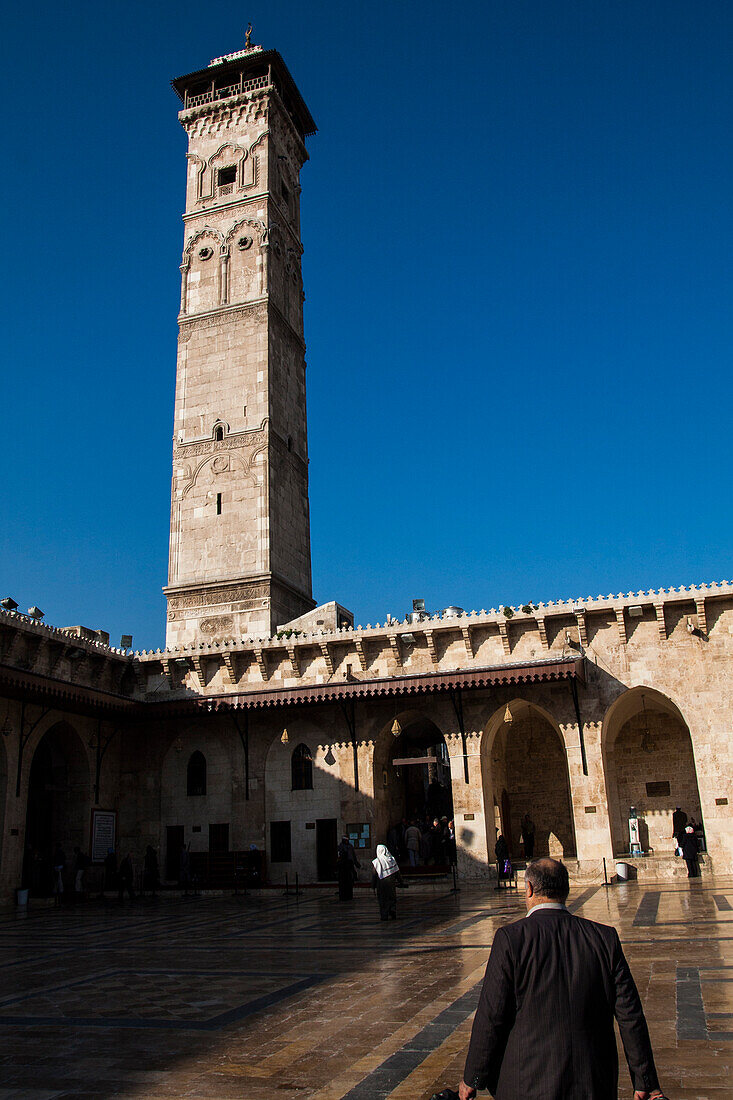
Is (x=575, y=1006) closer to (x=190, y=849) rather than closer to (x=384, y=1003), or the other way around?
(x=384, y=1003)

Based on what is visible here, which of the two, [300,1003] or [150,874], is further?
[150,874]

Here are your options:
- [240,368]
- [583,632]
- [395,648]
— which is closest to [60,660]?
[395,648]

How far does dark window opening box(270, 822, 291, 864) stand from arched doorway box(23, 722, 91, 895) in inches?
211

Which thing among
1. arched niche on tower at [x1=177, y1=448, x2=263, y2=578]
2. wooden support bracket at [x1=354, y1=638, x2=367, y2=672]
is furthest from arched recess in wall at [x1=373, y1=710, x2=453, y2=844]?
arched niche on tower at [x1=177, y1=448, x2=263, y2=578]

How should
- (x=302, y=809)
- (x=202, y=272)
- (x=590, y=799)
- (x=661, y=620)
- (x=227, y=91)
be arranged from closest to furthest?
(x=590, y=799), (x=661, y=620), (x=302, y=809), (x=202, y=272), (x=227, y=91)

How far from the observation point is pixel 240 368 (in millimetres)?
31516

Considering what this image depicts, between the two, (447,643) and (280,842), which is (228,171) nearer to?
(447,643)

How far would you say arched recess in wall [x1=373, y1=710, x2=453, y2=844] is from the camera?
24.7m

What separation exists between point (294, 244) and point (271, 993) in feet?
106

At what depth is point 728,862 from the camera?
836 inches

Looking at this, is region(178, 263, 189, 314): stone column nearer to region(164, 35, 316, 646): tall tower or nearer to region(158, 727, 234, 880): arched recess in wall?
region(164, 35, 316, 646): tall tower

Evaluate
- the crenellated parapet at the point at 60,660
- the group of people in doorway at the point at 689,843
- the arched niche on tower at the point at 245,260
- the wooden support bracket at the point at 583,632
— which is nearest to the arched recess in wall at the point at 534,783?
the wooden support bracket at the point at 583,632

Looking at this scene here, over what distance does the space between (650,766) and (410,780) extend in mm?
8012

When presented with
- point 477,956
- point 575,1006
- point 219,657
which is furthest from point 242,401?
point 575,1006
